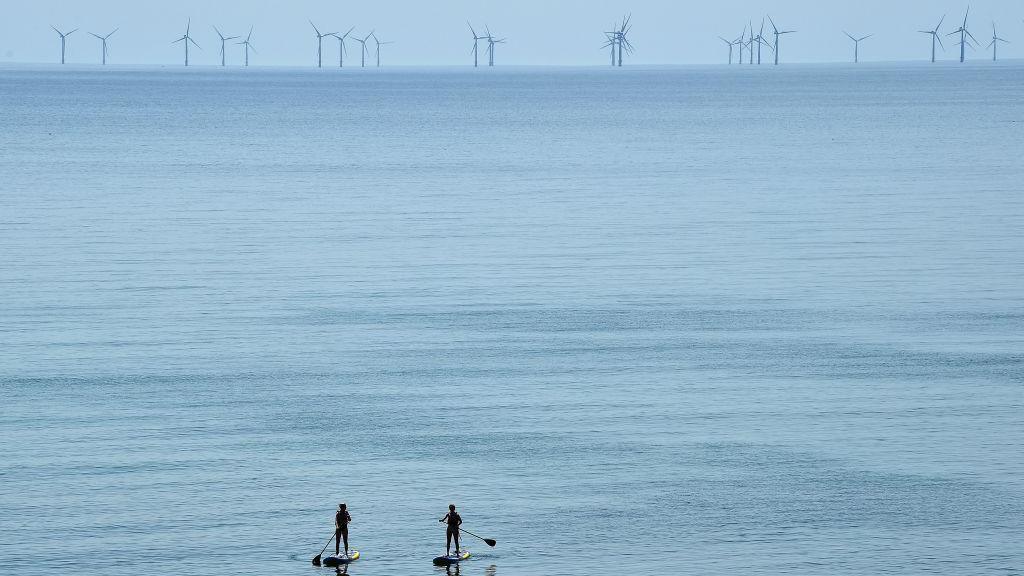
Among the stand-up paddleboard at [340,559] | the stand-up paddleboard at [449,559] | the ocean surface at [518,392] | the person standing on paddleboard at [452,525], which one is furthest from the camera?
the ocean surface at [518,392]

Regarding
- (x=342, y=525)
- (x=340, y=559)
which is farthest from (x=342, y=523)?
(x=340, y=559)

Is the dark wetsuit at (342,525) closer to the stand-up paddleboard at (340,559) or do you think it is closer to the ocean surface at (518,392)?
the stand-up paddleboard at (340,559)

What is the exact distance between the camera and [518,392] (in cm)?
6272

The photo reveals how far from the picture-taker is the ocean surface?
47125 millimetres

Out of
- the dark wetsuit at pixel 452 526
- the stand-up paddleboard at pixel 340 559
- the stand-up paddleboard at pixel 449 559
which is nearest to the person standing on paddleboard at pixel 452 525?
the dark wetsuit at pixel 452 526

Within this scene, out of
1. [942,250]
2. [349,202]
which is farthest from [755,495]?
[349,202]

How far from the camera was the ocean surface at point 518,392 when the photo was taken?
47125 millimetres

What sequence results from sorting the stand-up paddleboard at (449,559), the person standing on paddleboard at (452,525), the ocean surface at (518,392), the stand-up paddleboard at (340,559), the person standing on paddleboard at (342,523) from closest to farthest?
the person standing on paddleboard at (342,523)
the person standing on paddleboard at (452,525)
the stand-up paddleboard at (340,559)
the stand-up paddleboard at (449,559)
the ocean surface at (518,392)

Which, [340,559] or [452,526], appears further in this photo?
[340,559]

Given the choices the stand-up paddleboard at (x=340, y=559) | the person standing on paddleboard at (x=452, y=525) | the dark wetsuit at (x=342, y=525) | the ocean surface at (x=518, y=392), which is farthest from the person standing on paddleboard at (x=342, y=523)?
the person standing on paddleboard at (x=452, y=525)

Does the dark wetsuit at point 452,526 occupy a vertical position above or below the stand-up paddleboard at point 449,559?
above

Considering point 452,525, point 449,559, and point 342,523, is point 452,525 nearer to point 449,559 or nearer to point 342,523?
point 449,559

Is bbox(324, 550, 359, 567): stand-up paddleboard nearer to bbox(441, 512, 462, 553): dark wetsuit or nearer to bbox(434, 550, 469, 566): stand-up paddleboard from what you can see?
bbox(434, 550, 469, 566): stand-up paddleboard

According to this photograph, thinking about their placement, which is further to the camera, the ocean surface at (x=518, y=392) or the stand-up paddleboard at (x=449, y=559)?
the ocean surface at (x=518, y=392)
